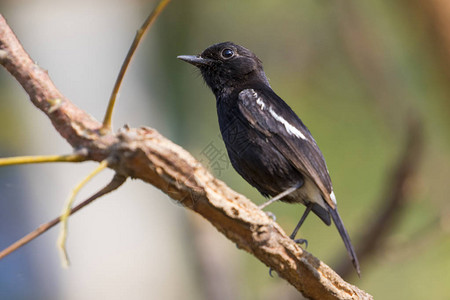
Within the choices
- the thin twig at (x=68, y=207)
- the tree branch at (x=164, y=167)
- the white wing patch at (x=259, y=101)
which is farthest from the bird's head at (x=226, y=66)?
the thin twig at (x=68, y=207)

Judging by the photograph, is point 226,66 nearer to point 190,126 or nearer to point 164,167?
point 164,167

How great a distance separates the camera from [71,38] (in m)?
6.52

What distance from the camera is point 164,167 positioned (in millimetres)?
1874

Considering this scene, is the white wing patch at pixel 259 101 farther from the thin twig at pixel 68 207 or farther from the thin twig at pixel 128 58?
the thin twig at pixel 68 207

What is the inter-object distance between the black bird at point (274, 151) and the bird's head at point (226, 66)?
189 mm

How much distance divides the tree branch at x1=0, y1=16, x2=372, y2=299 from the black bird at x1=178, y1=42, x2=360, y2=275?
1.09 m

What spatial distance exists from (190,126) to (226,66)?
358 cm

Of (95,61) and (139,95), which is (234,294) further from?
(95,61)

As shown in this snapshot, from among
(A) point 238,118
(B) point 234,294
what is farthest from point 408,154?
(B) point 234,294

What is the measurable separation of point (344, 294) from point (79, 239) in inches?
172

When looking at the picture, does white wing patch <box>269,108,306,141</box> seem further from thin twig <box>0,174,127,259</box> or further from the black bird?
thin twig <box>0,174,127,259</box>

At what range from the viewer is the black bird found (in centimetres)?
358

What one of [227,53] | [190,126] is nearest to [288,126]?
[227,53]

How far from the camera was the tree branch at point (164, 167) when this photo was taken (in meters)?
1.84
